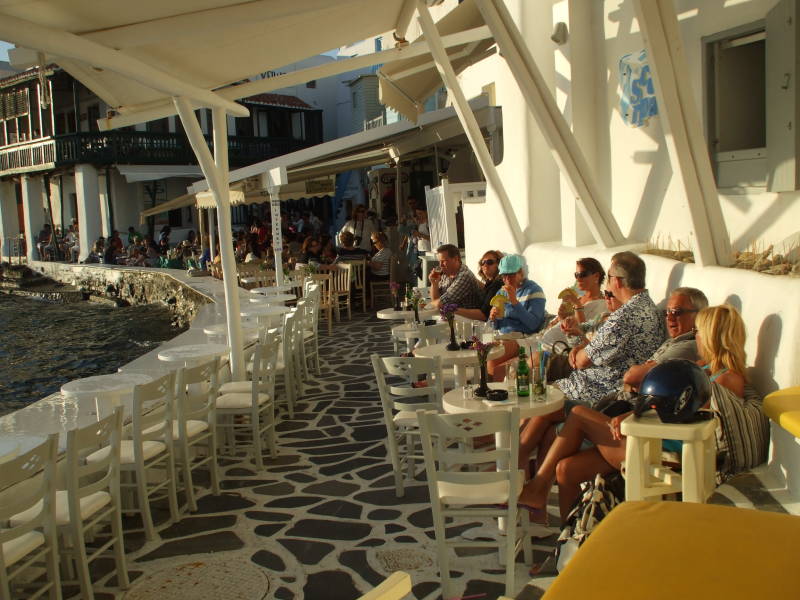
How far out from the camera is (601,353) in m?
5.34

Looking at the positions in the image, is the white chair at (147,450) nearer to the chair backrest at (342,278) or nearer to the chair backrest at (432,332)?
the chair backrest at (432,332)

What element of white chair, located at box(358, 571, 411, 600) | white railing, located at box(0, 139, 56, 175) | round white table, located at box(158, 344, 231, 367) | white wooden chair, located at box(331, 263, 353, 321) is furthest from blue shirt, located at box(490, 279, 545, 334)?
white railing, located at box(0, 139, 56, 175)

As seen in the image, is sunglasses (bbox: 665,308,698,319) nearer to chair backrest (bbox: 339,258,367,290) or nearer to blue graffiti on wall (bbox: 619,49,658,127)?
blue graffiti on wall (bbox: 619,49,658,127)

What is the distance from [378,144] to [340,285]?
346 centimetres

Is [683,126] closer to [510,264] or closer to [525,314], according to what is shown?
[510,264]

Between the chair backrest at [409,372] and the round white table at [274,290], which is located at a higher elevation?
the round white table at [274,290]

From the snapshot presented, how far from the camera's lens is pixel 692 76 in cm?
700

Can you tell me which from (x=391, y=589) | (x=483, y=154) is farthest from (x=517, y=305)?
(x=391, y=589)

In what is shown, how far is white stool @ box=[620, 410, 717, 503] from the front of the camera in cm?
359

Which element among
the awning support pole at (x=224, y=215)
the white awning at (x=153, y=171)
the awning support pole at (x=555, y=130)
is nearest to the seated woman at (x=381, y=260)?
the awning support pole at (x=555, y=130)

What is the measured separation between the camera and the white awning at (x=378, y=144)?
1438cm

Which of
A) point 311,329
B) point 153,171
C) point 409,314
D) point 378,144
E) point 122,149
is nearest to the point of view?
point 409,314

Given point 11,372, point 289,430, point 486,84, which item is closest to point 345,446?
point 289,430

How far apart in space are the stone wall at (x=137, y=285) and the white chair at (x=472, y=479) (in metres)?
11.1
